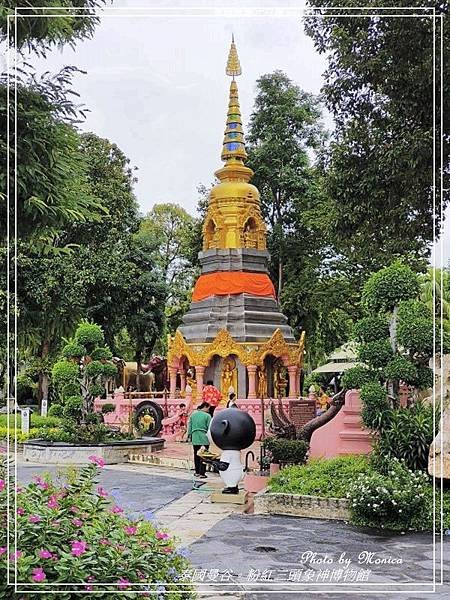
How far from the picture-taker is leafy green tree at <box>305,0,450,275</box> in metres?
4.55

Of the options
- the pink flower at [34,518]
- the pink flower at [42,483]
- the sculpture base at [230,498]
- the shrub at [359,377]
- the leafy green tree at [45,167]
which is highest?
the leafy green tree at [45,167]

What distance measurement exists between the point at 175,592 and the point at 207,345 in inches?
289

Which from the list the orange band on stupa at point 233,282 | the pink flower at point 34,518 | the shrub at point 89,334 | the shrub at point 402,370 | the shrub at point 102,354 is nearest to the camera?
the pink flower at point 34,518

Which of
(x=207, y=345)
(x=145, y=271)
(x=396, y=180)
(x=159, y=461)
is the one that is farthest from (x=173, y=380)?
(x=396, y=180)

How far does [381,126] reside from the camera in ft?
16.1

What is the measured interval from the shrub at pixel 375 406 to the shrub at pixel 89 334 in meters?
2.32

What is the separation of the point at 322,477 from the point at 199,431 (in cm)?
204

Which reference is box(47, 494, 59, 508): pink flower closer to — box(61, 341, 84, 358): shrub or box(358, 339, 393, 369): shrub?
box(61, 341, 84, 358): shrub

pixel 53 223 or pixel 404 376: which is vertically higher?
pixel 53 223

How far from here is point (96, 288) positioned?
17.2ft

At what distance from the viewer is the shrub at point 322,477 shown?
628 centimetres

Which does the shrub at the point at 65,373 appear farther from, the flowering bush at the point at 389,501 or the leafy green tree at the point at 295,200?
the flowering bush at the point at 389,501

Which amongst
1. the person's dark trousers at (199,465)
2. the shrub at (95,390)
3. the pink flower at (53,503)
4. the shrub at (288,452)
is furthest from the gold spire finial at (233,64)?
the person's dark trousers at (199,465)

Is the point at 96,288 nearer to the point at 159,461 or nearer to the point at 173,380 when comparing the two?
the point at 173,380
